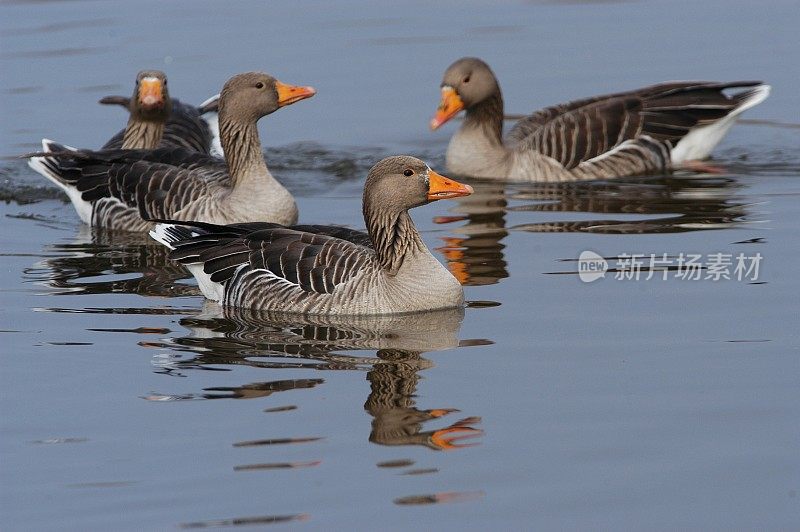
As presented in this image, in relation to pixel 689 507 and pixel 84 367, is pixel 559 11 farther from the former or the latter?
pixel 689 507

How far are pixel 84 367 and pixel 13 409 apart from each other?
872mm

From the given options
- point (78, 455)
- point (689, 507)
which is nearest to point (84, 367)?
point (78, 455)

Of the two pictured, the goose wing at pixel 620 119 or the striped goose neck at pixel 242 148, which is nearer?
the striped goose neck at pixel 242 148

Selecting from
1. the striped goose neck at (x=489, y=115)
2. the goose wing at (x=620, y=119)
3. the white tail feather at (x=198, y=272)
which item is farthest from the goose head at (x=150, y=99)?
the goose wing at (x=620, y=119)

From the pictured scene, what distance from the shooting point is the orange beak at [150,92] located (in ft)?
52.1

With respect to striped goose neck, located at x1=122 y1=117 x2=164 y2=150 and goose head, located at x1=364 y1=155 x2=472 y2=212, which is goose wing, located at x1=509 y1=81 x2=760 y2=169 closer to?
striped goose neck, located at x1=122 y1=117 x2=164 y2=150

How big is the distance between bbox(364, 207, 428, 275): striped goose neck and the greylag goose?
2.98 meters

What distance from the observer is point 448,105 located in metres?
17.3

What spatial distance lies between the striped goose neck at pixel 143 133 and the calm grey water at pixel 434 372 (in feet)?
3.61

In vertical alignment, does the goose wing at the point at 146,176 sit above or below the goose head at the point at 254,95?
below

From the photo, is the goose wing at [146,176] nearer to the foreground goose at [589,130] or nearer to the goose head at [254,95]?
the goose head at [254,95]

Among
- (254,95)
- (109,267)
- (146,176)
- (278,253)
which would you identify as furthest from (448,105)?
(278,253)

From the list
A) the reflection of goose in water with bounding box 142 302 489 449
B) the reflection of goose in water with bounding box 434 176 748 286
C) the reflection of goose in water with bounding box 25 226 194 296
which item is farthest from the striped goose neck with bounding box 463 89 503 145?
the reflection of goose in water with bounding box 142 302 489 449

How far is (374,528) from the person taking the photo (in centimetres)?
742
